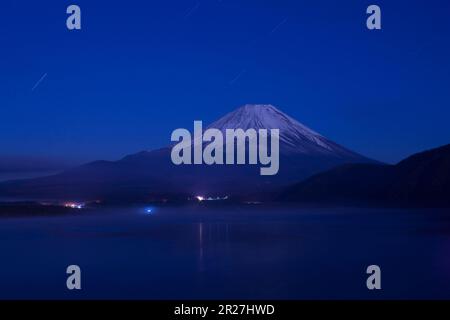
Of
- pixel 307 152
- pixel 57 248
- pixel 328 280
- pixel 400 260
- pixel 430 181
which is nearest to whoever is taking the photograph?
pixel 328 280

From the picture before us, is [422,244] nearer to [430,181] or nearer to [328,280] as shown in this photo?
[328,280]

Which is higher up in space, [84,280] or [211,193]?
[211,193]

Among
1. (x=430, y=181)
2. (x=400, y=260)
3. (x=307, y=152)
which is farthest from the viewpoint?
(x=307, y=152)

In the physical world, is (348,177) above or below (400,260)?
above

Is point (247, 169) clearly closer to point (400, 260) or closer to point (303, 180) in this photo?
point (303, 180)

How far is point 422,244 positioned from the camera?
17.0 metres

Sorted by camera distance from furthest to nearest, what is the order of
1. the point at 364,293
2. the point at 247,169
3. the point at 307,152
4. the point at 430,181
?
the point at 247,169 < the point at 307,152 < the point at 430,181 < the point at 364,293

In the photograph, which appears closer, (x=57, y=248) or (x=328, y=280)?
(x=328, y=280)

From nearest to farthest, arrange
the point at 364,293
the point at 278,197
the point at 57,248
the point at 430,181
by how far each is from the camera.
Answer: the point at 364,293 → the point at 57,248 → the point at 430,181 → the point at 278,197

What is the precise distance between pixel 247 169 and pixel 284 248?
7549 centimetres

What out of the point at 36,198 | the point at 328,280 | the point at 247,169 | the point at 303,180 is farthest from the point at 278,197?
the point at 328,280

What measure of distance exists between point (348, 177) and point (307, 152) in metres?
6.84

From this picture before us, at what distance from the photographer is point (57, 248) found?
16.3m

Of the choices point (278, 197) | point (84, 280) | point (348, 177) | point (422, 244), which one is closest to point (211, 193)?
point (278, 197)
